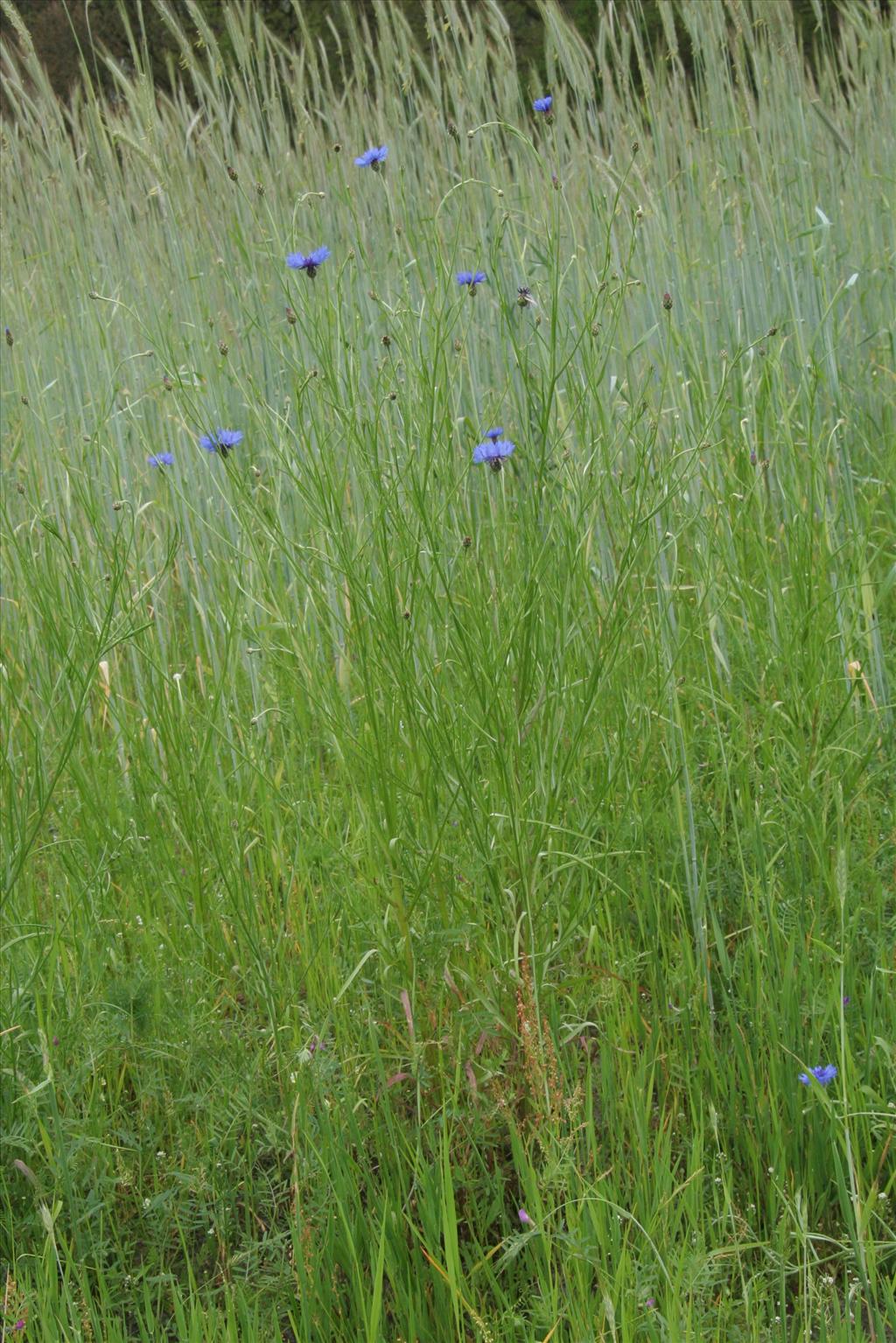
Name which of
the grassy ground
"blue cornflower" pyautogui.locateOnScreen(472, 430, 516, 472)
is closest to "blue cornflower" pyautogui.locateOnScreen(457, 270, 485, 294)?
the grassy ground

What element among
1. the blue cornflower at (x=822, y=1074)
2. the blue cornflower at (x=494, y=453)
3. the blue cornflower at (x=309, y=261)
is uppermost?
the blue cornflower at (x=309, y=261)

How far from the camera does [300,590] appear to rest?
2355mm

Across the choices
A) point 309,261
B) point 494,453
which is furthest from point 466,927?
point 309,261

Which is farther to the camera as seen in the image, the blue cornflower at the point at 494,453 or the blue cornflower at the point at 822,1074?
the blue cornflower at the point at 494,453

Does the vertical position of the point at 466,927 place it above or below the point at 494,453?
below

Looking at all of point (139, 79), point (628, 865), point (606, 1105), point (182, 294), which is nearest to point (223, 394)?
point (182, 294)

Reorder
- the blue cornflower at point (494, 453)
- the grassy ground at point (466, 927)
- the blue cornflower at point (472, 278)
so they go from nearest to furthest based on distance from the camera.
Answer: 1. the grassy ground at point (466, 927)
2. the blue cornflower at point (494, 453)
3. the blue cornflower at point (472, 278)

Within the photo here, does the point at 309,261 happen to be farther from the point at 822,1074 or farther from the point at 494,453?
the point at 822,1074

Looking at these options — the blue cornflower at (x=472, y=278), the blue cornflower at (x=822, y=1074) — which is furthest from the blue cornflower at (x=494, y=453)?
the blue cornflower at (x=822, y=1074)

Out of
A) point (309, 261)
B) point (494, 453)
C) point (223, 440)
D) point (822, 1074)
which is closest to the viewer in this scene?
point (822, 1074)

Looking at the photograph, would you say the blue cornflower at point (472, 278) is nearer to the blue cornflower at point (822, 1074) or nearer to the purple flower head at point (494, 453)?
the purple flower head at point (494, 453)

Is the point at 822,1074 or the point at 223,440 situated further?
the point at 223,440

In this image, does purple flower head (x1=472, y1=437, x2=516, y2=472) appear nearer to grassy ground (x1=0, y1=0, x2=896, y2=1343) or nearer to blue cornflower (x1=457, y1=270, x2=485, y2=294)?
grassy ground (x1=0, y1=0, x2=896, y2=1343)

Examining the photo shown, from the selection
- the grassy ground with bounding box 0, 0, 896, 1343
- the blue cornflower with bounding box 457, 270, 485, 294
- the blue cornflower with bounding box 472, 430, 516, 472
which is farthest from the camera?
the blue cornflower with bounding box 457, 270, 485, 294
